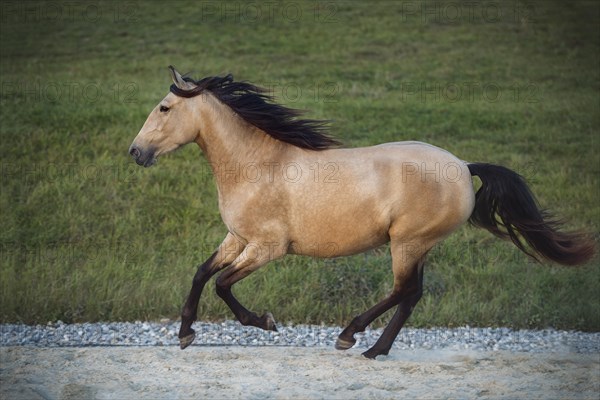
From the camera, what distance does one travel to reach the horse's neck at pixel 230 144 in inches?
231

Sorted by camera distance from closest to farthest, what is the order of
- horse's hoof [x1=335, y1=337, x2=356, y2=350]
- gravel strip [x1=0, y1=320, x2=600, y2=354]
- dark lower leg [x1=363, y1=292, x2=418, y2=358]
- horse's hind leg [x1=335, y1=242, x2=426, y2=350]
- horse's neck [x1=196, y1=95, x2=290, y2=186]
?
horse's neck [x1=196, y1=95, x2=290, y2=186] < horse's hind leg [x1=335, y1=242, x2=426, y2=350] < horse's hoof [x1=335, y1=337, x2=356, y2=350] < dark lower leg [x1=363, y1=292, x2=418, y2=358] < gravel strip [x1=0, y1=320, x2=600, y2=354]

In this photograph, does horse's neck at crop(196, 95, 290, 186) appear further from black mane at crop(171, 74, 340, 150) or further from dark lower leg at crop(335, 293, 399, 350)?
dark lower leg at crop(335, 293, 399, 350)

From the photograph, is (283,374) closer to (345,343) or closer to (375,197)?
(345,343)

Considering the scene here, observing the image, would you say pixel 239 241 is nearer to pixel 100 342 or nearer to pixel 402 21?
pixel 100 342

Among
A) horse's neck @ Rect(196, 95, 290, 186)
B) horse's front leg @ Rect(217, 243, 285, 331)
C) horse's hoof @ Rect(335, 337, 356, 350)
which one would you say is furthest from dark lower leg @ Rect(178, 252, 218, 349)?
horse's hoof @ Rect(335, 337, 356, 350)

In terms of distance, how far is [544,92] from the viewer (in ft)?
54.0

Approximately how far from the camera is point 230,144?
5922mm

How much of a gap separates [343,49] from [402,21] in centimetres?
205

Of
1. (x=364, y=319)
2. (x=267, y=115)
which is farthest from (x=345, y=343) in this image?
(x=267, y=115)

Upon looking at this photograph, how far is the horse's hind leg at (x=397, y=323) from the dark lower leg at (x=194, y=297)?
1.40m

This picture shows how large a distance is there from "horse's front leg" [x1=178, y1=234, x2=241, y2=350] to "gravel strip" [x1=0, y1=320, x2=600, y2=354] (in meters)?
1.16

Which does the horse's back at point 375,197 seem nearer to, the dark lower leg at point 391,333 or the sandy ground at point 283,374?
the dark lower leg at point 391,333

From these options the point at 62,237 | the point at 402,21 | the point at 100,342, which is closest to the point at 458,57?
the point at 402,21

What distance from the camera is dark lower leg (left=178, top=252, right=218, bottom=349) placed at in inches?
229
